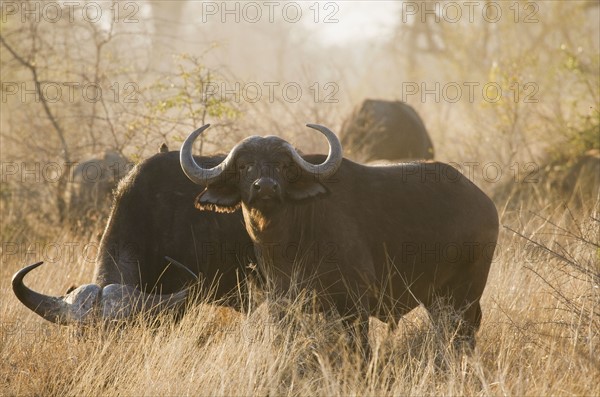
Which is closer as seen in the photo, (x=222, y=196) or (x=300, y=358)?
(x=300, y=358)

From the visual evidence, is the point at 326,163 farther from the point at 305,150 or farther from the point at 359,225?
the point at 305,150

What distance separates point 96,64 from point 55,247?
3.65 metres

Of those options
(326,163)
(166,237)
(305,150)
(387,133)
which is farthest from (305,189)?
(387,133)

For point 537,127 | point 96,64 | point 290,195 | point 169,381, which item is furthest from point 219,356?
point 537,127

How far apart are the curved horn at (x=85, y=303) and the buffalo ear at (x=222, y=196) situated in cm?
66

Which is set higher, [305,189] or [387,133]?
[305,189]

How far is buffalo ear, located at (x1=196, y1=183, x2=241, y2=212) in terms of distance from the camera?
6.12 m

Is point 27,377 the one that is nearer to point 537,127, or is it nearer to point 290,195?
point 290,195

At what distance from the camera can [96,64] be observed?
494 inches

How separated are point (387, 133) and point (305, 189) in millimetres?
8817

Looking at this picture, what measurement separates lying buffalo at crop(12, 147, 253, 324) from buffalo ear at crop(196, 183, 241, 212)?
2.25ft

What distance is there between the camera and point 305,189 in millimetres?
5984

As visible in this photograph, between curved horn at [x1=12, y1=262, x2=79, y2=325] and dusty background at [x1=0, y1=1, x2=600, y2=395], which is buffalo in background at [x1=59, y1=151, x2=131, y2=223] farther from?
curved horn at [x1=12, y1=262, x2=79, y2=325]

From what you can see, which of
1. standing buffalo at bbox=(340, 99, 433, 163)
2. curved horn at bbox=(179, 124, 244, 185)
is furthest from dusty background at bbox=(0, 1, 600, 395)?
curved horn at bbox=(179, 124, 244, 185)
